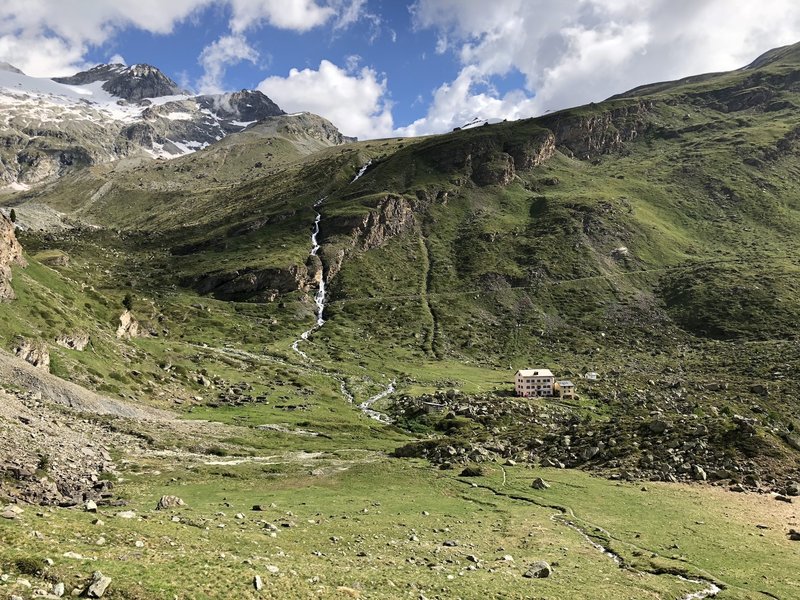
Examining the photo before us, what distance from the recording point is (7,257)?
8512 centimetres

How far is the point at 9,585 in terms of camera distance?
14867mm

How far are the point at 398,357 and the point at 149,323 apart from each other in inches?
2667

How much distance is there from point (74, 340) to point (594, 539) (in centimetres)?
7545

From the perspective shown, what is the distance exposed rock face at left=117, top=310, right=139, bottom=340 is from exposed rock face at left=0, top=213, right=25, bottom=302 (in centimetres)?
2053

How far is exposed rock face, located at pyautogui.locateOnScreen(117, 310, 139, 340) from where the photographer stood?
352 feet

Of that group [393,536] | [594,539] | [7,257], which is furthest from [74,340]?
[594,539]

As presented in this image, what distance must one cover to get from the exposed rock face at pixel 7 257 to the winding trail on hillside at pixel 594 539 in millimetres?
71499

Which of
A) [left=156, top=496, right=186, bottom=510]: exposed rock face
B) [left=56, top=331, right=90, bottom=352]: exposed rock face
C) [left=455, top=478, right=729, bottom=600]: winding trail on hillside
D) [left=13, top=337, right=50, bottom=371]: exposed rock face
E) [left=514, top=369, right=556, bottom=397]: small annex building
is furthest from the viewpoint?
[left=514, top=369, right=556, bottom=397]: small annex building

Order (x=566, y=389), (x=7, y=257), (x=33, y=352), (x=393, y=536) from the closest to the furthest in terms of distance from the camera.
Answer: (x=393, y=536) → (x=33, y=352) → (x=7, y=257) → (x=566, y=389)

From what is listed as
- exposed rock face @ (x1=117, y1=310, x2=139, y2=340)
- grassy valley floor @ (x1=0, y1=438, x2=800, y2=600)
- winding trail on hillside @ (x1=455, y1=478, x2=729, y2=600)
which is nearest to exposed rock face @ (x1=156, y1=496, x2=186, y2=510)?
grassy valley floor @ (x1=0, y1=438, x2=800, y2=600)

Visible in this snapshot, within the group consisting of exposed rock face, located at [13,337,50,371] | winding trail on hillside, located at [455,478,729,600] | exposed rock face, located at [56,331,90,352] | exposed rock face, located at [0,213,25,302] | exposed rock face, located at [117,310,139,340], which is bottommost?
winding trail on hillside, located at [455,478,729,600]

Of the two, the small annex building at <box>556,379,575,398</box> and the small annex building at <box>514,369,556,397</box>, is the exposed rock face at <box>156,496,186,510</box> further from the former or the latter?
the small annex building at <box>556,379,575,398</box>

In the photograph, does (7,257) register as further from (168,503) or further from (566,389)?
(566,389)

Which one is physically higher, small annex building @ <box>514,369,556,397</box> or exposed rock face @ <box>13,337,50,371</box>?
exposed rock face @ <box>13,337,50,371</box>
